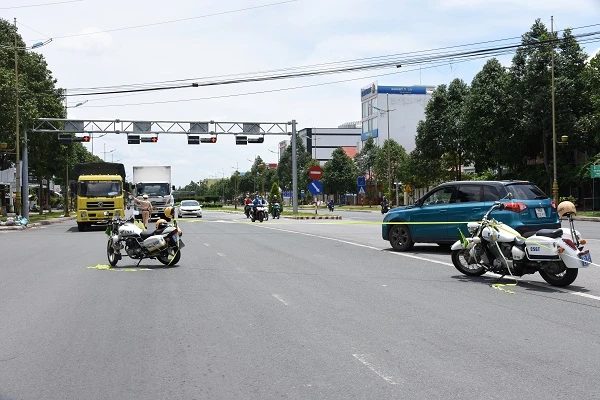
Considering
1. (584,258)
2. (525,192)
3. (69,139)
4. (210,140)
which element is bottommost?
(584,258)

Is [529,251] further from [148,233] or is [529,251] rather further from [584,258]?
[148,233]

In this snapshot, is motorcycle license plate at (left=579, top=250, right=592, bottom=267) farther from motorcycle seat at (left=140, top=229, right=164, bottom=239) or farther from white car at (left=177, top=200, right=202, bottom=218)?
white car at (left=177, top=200, right=202, bottom=218)

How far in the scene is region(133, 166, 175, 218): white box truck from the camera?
4158 centimetres

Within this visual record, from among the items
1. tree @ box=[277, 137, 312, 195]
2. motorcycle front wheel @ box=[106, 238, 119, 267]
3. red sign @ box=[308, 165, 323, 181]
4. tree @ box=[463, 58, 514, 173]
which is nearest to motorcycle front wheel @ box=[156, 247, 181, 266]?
motorcycle front wheel @ box=[106, 238, 119, 267]

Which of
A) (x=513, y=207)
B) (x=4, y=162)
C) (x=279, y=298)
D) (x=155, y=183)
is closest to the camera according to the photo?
(x=279, y=298)

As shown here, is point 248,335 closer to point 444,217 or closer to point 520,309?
point 520,309

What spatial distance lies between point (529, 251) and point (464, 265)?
6.01 ft

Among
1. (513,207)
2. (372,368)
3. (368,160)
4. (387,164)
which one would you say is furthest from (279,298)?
(368,160)

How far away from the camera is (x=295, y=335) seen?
7.50m

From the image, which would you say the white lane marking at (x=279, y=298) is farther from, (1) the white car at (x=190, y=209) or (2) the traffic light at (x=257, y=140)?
(2) the traffic light at (x=257, y=140)

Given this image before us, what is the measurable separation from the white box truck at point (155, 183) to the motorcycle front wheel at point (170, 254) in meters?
26.5

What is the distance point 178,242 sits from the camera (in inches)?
598

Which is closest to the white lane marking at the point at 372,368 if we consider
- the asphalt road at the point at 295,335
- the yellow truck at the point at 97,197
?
the asphalt road at the point at 295,335

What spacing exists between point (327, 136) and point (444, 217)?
156 m
